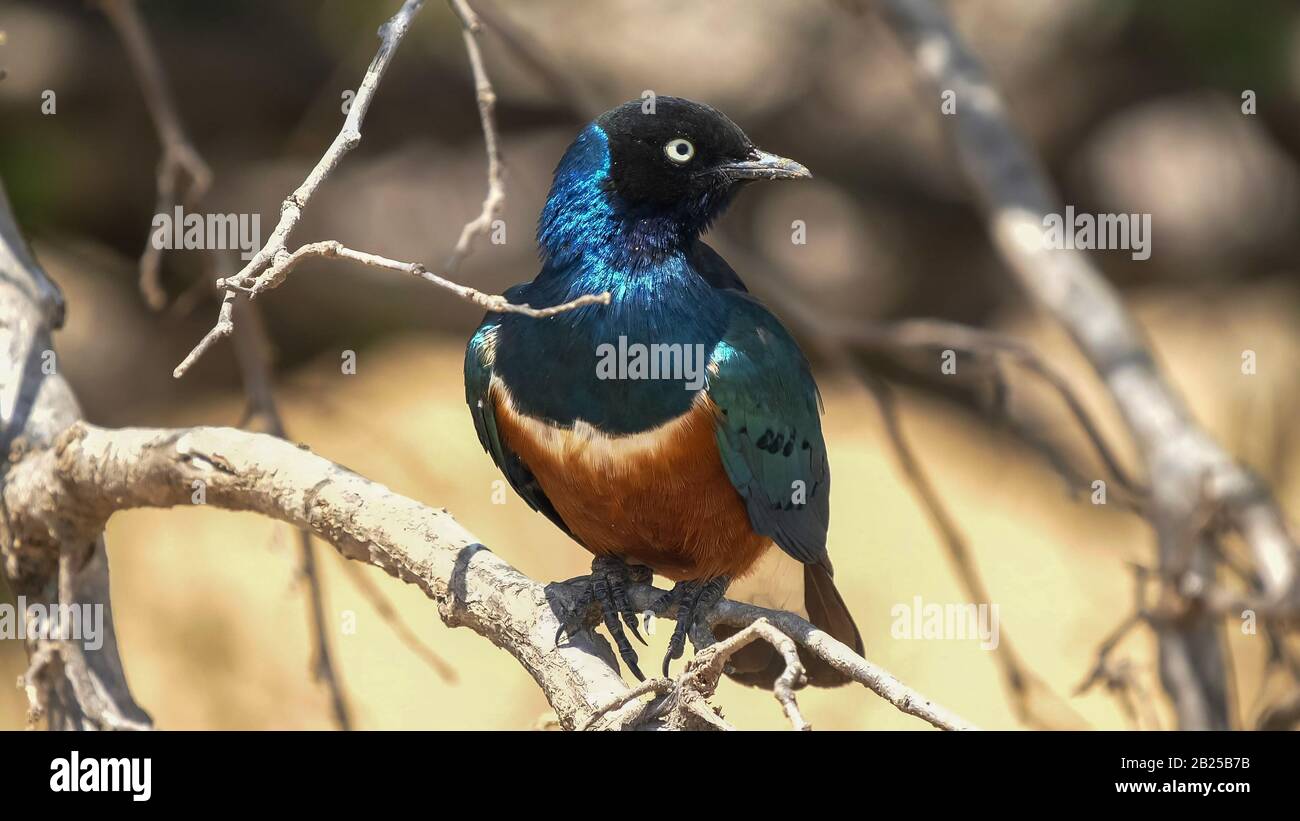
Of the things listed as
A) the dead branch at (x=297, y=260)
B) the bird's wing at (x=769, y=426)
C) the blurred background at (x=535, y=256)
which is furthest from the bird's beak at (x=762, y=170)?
the blurred background at (x=535, y=256)

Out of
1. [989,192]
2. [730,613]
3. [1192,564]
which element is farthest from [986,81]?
[730,613]

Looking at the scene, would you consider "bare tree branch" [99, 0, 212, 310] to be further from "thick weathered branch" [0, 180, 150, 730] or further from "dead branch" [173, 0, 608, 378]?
"dead branch" [173, 0, 608, 378]

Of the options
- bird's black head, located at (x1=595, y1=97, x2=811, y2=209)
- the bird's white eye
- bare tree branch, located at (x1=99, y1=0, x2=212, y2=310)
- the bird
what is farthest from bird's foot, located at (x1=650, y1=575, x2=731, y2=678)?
bare tree branch, located at (x1=99, y1=0, x2=212, y2=310)

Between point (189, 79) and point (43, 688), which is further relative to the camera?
point (189, 79)

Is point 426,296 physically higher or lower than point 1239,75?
lower

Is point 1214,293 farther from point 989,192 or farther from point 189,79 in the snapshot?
point 189,79

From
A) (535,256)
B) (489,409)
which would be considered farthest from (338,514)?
(535,256)

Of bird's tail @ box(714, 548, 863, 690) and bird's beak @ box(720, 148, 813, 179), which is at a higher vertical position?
bird's beak @ box(720, 148, 813, 179)
